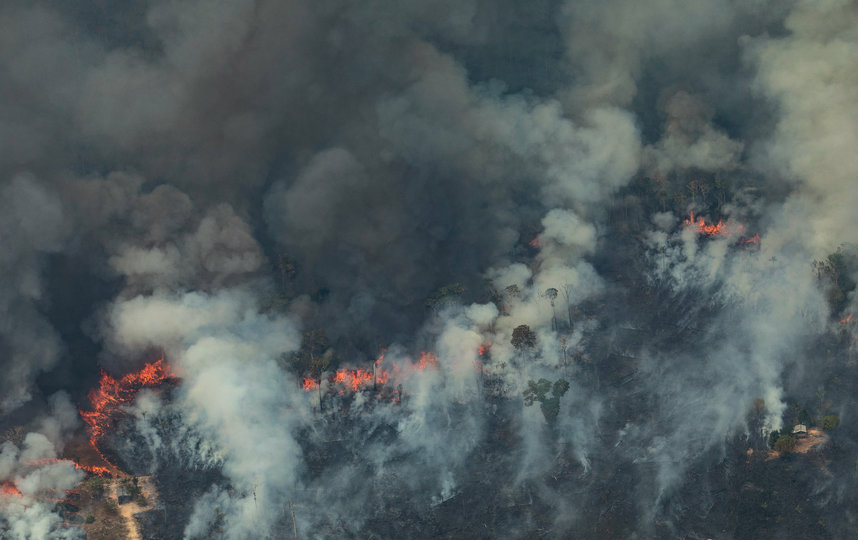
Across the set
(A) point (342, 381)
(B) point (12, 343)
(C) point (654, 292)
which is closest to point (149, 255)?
(B) point (12, 343)

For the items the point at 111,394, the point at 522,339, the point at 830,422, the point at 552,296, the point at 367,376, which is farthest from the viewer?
the point at 552,296

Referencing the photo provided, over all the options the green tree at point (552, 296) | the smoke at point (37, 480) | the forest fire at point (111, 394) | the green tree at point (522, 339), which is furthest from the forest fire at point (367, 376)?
the smoke at point (37, 480)

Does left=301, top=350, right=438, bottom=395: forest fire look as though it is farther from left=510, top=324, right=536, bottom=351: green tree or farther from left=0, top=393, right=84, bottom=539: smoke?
left=0, top=393, right=84, bottom=539: smoke

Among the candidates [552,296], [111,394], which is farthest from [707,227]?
[111,394]

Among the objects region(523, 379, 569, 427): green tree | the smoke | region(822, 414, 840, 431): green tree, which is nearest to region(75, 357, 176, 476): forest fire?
the smoke

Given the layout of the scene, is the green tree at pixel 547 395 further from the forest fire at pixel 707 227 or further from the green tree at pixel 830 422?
the forest fire at pixel 707 227

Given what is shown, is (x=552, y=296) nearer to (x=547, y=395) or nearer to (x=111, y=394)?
(x=547, y=395)

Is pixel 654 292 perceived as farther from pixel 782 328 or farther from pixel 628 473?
pixel 628 473
